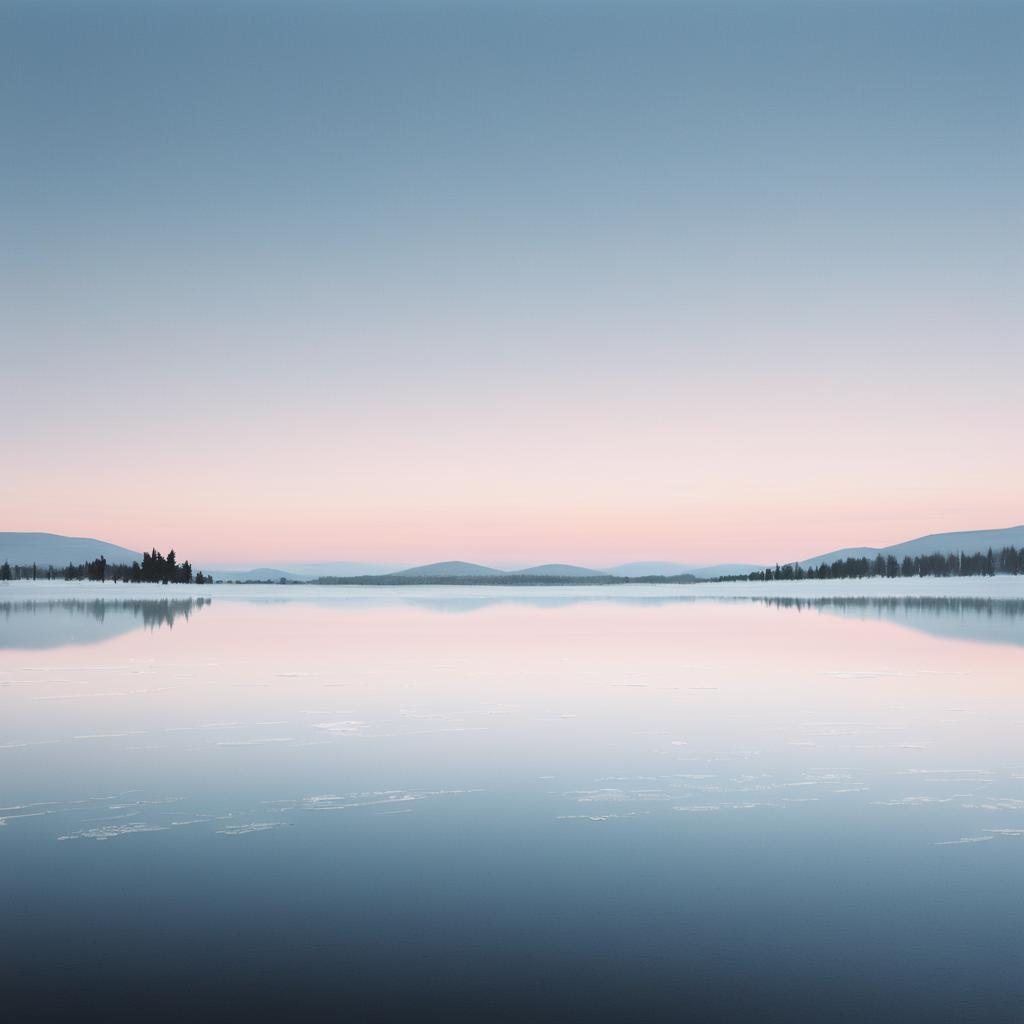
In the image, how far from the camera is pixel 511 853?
278 inches

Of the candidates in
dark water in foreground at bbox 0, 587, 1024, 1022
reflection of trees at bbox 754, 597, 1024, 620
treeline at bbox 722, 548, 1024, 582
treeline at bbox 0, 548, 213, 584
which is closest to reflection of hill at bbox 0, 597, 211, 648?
dark water in foreground at bbox 0, 587, 1024, 1022

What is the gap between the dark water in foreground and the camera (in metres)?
4.92

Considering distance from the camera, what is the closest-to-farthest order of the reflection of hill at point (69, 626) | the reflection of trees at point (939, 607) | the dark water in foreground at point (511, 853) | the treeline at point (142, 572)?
the dark water in foreground at point (511, 853) < the reflection of hill at point (69, 626) < the reflection of trees at point (939, 607) < the treeline at point (142, 572)

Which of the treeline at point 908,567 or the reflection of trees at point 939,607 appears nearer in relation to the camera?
the reflection of trees at point 939,607

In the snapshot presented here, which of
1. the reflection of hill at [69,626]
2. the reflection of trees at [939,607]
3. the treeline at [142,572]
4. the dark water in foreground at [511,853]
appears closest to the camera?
the dark water in foreground at [511,853]

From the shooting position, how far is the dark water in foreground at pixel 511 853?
4922mm

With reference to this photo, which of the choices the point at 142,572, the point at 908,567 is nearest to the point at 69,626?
the point at 142,572

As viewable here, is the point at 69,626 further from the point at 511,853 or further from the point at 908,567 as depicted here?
the point at 908,567

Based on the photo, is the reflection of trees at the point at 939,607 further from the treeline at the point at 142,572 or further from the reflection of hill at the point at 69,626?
the treeline at the point at 142,572

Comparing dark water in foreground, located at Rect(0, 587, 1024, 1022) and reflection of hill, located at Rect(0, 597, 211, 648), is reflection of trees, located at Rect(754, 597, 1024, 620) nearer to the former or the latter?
dark water in foreground, located at Rect(0, 587, 1024, 1022)

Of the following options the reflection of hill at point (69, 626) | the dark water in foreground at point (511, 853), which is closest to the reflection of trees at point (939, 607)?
the dark water in foreground at point (511, 853)

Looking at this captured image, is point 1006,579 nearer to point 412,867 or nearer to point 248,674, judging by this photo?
point 248,674

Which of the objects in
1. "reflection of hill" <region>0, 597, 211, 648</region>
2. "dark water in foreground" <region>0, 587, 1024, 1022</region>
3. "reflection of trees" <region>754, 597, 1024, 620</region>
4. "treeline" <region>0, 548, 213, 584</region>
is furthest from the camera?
"treeline" <region>0, 548, 213, 584</region>

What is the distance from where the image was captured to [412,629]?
3164 cm
